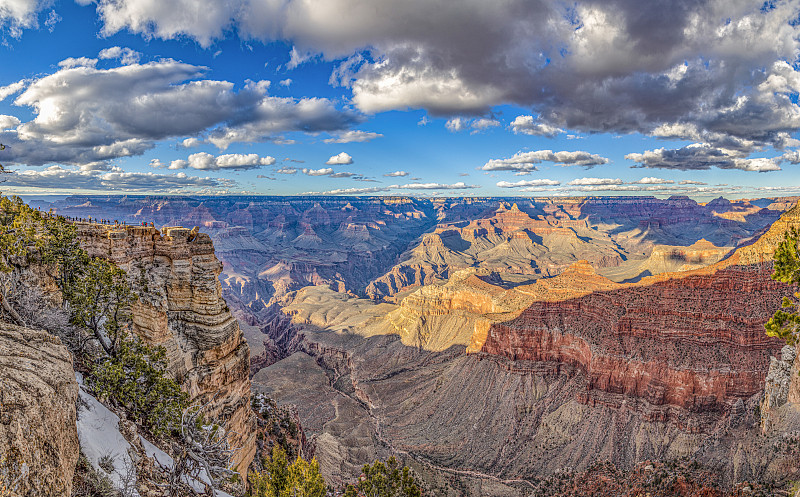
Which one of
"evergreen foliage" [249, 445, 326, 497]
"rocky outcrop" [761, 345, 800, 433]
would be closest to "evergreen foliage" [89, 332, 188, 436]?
"evergreen foliage" [249, 445, 326, 497]

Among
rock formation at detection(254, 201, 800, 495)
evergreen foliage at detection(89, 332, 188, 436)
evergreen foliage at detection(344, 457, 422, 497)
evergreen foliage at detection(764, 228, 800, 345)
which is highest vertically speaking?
evergreen foliage at detection(764, 228, 800, 345)

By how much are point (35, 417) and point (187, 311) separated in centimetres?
2041

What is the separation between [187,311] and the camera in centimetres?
2783

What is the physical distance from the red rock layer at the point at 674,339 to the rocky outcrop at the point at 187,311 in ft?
170

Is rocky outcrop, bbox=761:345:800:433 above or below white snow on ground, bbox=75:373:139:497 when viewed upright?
below

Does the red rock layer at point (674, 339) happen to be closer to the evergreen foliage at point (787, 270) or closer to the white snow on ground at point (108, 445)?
the evergreen foliage at point (787, 270)

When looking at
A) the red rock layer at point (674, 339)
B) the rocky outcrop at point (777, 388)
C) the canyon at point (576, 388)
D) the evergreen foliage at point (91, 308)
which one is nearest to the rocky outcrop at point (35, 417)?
the evergreen foliage at point (91, 308)

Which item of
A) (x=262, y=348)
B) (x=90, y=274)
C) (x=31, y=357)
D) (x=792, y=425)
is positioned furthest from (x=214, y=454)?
(x=262, y=348)

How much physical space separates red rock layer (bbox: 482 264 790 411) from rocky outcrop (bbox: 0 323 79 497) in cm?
6255

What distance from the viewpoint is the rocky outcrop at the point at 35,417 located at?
7.66m

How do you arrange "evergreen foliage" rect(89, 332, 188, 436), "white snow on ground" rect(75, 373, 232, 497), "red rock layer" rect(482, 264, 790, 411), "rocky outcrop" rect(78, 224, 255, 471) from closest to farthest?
"white snow on ground" rect(75, 373, 232, 497) < "evergreen foliage" rect(89, 332, 188, 436) < "rocky outcrop" rect(78, 224, 255, 471) < "red rock layer" rect(482, 264, 790, 411)

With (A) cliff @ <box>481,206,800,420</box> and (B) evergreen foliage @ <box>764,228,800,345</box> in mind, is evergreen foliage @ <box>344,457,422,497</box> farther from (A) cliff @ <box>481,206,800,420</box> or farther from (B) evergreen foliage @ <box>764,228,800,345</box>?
(A) cliff @ <box>481,206,800,420</box>

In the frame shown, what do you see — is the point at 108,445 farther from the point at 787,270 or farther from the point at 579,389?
the point at 579,389

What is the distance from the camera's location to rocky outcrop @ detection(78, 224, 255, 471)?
2581 centimetres
